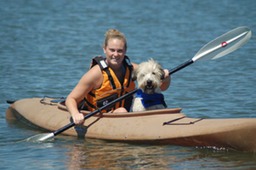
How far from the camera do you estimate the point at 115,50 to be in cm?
820

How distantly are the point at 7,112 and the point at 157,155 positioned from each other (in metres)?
2.89

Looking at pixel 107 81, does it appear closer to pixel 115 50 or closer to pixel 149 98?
pixel 115 50

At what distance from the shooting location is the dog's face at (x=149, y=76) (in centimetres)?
777

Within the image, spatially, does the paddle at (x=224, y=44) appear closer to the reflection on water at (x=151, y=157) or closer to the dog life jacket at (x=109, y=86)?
the dog life jacket at (x=109, y=86)

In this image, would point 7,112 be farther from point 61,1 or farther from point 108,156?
point 61,1

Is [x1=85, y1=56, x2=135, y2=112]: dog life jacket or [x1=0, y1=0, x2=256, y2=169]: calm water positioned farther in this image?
[x1=85, y1=56, x2=135, y2=112]: dog life jacket

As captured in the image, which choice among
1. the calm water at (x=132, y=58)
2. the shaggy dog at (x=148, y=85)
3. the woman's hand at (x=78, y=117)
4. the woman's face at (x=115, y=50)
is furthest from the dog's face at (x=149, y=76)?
the woman's hand at (x=78, y=117)

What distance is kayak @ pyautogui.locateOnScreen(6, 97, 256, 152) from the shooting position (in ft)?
24.5

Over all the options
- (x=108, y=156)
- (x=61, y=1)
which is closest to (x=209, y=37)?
(x=108, y=156)

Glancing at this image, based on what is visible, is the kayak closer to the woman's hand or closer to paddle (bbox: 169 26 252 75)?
the woman's hand

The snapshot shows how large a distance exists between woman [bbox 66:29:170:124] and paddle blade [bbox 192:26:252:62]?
37.6 inches

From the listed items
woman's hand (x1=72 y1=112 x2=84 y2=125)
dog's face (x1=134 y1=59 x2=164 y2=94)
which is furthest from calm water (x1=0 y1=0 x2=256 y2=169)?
dog's face (x1=134 y1=59 x2=164 y2=94)

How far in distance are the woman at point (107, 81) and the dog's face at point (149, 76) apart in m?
0.41

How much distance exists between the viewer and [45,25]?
73.7ft
